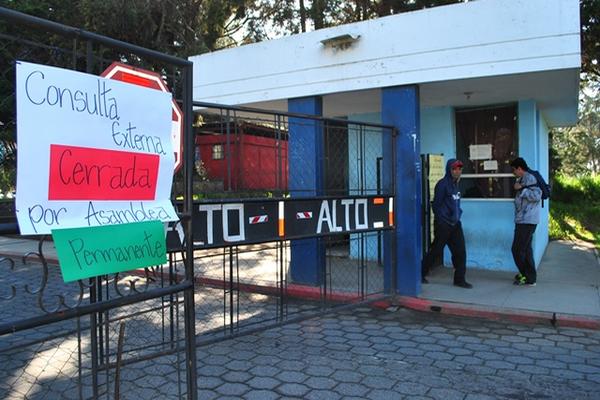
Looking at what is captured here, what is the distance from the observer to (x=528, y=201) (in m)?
7.11

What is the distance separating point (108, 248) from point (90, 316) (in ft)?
2.15

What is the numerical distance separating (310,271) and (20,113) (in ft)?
19.3

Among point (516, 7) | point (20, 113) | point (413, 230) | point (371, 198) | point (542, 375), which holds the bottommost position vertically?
point (542, 375)

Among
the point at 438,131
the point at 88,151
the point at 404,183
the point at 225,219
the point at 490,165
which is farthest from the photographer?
the point at 438,131

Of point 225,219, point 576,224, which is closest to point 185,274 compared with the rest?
point 225,219

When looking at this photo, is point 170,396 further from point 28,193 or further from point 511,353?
point 511,353

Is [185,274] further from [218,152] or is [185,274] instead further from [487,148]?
[487,148]

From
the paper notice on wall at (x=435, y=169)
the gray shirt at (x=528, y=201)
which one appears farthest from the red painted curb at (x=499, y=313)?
the paper notice on wall at (x=435, y=169)

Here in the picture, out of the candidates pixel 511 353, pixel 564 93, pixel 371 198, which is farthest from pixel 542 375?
pixel 564 93

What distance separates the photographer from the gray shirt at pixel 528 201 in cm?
709

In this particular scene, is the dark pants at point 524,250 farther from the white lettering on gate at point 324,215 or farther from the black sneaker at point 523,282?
the white lettering on gate at point 324,215

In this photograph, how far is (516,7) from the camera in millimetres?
5957

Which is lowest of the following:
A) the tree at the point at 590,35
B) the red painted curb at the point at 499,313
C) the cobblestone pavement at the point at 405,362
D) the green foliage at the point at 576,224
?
the cobblestone pavement at the point at 405,362

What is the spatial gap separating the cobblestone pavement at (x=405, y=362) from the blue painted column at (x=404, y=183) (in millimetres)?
872
